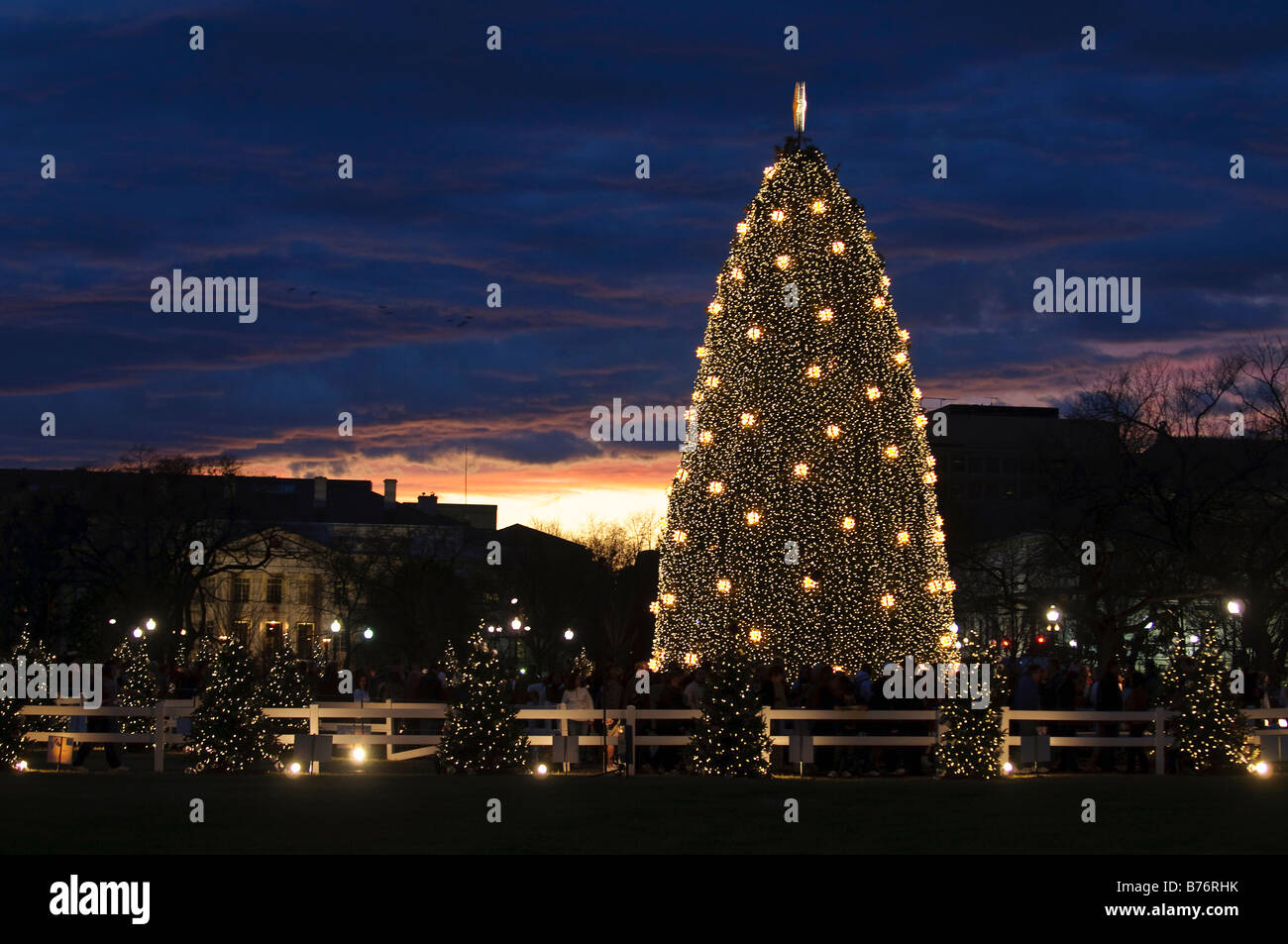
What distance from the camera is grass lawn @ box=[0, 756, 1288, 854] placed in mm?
15102

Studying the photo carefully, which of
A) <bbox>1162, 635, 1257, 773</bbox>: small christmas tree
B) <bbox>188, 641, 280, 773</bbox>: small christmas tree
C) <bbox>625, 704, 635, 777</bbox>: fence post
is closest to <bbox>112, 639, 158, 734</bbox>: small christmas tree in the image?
<bbox>188, 641, 280, 773</bbox>: small christmas tree

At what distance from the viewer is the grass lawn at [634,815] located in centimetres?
1510

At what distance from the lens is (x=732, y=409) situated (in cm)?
3503

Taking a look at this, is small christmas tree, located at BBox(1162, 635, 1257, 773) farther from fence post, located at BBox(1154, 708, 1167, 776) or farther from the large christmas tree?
the large christmas tree

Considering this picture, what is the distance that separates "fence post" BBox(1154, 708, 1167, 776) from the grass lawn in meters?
2.48

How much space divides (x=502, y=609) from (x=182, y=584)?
22674mm

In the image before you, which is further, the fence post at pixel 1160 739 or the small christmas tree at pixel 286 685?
the small christmas tree at pixel 286 685

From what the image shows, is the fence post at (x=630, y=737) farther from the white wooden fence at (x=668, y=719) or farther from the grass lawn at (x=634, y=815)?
the grass lawn at (x=634, y=815)

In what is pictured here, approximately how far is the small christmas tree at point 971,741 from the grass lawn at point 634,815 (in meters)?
1.03

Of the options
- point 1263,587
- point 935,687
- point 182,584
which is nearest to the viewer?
point 935,687

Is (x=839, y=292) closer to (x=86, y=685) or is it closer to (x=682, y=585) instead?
(x=682, y=585)

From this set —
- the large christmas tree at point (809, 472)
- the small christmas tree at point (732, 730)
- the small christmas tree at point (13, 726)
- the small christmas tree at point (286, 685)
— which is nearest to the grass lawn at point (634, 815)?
the small christmas tree at point (732, 730)
